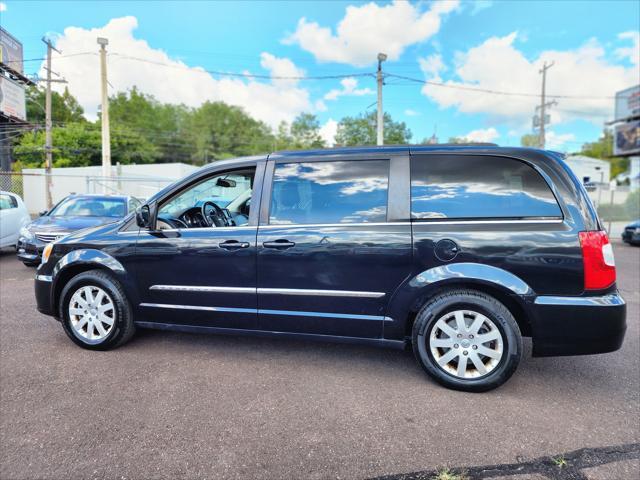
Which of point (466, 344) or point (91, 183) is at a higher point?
point (91, 183)

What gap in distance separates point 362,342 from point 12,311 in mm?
4522

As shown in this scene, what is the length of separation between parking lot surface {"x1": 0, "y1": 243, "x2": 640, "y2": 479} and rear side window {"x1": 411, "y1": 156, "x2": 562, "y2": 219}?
1.35m

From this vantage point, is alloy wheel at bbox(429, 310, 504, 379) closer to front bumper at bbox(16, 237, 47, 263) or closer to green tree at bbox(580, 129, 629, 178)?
front bumper at bbox(16, 237, 47, 263)

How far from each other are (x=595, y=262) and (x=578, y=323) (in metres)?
0.43

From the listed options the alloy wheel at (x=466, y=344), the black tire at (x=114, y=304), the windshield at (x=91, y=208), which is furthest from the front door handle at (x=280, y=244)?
the windshield at (x=91, y=208)

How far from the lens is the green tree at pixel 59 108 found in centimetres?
4403

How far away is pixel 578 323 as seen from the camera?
8.58 feet

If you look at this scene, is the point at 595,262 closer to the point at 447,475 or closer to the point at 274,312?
the point at 447,475

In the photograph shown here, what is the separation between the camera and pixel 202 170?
337 cm

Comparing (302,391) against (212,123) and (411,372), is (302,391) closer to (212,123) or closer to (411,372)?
(411,372)


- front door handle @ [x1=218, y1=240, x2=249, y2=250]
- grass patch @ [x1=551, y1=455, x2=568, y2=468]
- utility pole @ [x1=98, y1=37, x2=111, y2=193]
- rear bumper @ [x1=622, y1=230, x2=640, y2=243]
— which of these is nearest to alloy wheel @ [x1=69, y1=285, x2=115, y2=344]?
front door handle @ [x1=218, y1=240, x2=249, y2=250]

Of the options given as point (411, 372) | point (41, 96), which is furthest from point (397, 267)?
point (41, 96)

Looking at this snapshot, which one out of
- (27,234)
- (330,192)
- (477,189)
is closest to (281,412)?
(330,192)

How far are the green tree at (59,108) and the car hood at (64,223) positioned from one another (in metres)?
47.0
